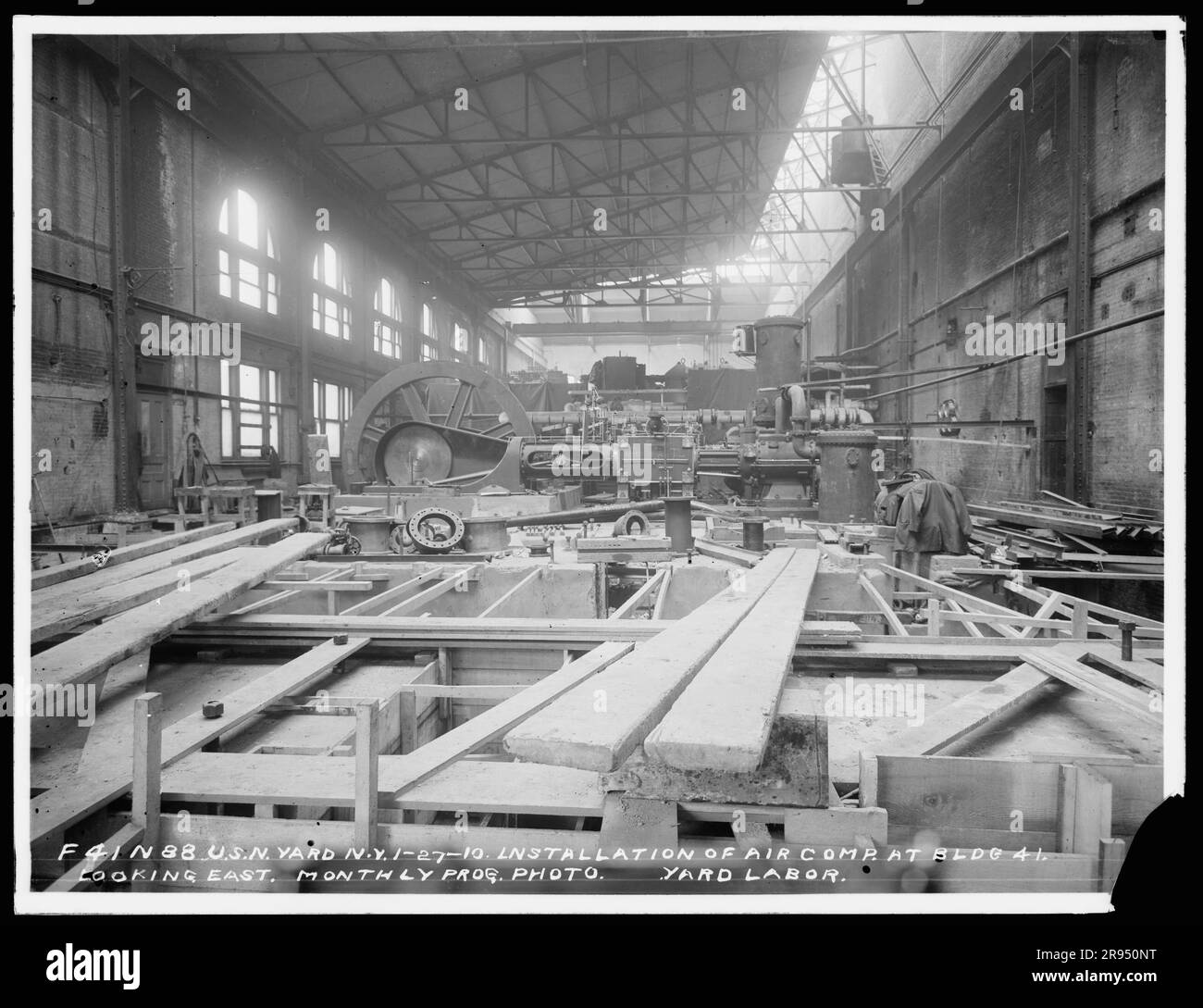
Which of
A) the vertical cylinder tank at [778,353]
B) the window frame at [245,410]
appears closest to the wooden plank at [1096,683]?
the vertical cylinder tank at [778,353]

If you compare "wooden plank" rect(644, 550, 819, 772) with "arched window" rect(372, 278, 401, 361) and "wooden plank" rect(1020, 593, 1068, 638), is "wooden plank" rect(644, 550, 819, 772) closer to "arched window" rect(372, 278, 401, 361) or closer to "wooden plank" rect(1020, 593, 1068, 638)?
"wooden plank" rect(1020, 593, 1068, 638)

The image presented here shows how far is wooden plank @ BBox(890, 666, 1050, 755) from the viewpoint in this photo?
2.27 meters

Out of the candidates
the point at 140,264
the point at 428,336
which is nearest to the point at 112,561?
the point at 140,264

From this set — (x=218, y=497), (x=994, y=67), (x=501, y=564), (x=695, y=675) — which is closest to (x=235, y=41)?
(x=218, y=497)

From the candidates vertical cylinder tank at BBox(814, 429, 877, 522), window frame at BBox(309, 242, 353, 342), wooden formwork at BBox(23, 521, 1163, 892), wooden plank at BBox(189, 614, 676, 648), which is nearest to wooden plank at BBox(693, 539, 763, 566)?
wooden formwork at BBox(23, 521, 1163, 892)

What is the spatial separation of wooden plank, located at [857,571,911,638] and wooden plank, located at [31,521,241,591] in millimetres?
4378

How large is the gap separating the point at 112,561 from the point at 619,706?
11.8 feet

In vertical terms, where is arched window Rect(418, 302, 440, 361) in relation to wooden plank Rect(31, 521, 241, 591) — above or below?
above

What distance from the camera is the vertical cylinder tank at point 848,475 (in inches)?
357

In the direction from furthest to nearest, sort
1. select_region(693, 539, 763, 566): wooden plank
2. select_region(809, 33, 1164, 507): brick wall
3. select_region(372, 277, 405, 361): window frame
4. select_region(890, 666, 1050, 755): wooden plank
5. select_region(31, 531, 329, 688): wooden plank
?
select_region(372, 277, 405, 361): window frame
select_region(809, 33, 1164, 507): brick wall
select_region(693, 539, 763, 566): wooden plank
select_region(31, 531, 329, 688): wooden plank
select_region(890, 666, 1050, 755): wooden plank

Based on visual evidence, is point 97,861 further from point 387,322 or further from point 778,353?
point 387,322

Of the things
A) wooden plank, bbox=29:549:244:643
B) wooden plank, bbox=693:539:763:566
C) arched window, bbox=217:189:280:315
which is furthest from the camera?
arched window, bbox=217:189:280:315

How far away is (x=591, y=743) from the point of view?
160 centimetres

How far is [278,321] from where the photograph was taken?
50.9 ft
